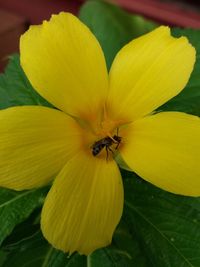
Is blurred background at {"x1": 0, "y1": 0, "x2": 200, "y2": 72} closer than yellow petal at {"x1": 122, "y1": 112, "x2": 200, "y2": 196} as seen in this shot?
No

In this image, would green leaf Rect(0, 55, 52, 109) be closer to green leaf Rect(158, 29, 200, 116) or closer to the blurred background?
green leaf Rect(158, 29, 200, 116)

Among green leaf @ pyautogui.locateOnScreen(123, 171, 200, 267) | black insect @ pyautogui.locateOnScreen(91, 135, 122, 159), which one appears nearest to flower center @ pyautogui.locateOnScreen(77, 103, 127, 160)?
black insect @ pyautogui.locateOnScreen(91, 135, 122, 159)

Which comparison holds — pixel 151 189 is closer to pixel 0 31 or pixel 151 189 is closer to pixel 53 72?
pixel 53 72

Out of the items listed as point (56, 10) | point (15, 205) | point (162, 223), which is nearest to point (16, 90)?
point (15, 205)

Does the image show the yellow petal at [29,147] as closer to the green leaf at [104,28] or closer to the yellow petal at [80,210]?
the yellow petal at [80,210]

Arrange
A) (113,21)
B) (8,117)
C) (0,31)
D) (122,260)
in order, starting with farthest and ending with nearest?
(0,31) → (113,21) → (122,260) → (8,117)

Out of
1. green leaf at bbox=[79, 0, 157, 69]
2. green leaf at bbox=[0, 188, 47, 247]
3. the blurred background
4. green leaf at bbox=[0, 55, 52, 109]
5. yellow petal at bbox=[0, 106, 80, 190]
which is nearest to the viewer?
yellow petal at bbox=[0, 106, 80, 190]

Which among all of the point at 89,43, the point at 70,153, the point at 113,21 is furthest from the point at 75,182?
the point at 113,21
